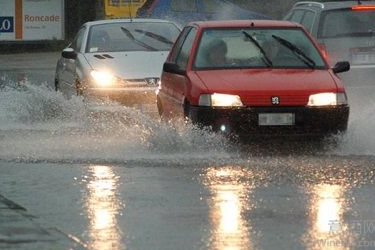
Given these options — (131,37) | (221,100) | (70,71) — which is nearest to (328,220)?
(221,100)

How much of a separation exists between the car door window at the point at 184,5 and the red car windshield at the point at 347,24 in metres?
A: 11.6

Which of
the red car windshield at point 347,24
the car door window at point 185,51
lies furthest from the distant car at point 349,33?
the car door window at point 185,51

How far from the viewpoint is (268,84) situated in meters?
12.0

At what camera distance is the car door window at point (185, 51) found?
43.2ft

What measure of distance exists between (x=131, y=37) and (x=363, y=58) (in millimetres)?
3421

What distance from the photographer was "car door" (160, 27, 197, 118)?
41.4ft

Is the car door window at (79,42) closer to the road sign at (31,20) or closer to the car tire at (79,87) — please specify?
the car tire at (79,87)

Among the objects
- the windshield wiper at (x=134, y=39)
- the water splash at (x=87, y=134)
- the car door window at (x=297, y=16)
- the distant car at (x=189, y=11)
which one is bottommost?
the distant car at (x=189, y=11)

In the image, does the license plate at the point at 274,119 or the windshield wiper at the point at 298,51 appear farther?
the windshield wiper at the point at 298,51

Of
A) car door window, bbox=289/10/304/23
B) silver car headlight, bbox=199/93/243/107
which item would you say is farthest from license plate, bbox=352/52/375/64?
silver car headlight, bbox=199/93/243/107

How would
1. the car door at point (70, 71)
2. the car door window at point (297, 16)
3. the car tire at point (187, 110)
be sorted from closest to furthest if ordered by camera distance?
the car tire at point (187, 110) < the car door at point (70, 71) < the car door window at point (297, 16)

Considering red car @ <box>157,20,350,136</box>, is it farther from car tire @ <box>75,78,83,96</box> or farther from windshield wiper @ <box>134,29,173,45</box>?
windshield wiper @ <box>134,29,173,45</box>

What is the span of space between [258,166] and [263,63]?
6.33 feet

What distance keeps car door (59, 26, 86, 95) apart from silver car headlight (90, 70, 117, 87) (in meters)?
0.90
